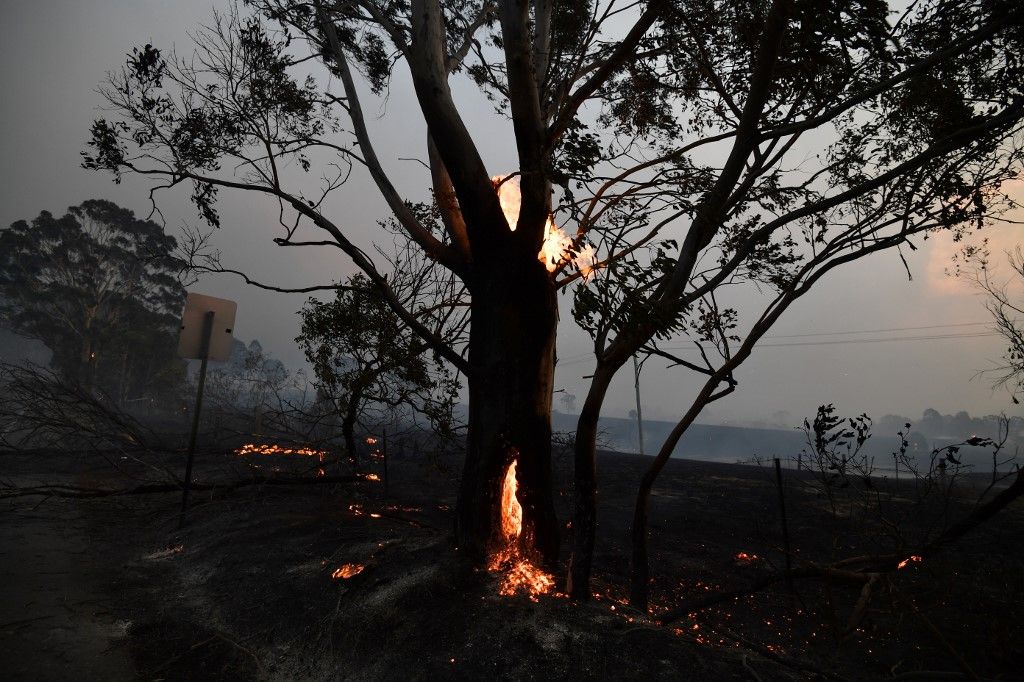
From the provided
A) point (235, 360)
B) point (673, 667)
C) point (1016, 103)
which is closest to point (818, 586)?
point (673, 667)

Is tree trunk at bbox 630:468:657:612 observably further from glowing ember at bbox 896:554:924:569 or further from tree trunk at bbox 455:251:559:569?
glowing ember at bbox 896:554:924:569

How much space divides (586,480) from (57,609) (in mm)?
5511

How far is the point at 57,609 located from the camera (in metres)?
5.04

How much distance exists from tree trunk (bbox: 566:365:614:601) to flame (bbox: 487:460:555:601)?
1.19 ft

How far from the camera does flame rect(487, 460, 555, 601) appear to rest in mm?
5169

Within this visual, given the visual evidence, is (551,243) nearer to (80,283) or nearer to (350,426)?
(350,426)

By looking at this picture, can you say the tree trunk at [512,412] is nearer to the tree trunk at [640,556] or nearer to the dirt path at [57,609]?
the tree trunk at [640,556]

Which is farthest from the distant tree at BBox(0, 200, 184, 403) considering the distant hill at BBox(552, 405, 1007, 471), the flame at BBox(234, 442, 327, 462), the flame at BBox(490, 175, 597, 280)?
the distant hill at BBox(552, 405, 1007, 471)

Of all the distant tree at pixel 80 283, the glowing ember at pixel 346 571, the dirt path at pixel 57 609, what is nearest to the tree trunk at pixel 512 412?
the glowing ember at pixel 346 571

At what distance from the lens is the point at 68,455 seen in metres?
14.0

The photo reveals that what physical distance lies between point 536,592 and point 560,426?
167258mm

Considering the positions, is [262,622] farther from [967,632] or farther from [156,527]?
[967,632]

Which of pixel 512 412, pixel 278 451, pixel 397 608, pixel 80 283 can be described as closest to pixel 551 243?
pixel 512 412

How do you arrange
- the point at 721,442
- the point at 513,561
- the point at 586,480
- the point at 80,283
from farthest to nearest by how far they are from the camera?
the point at 721,442
the point at 80,283
the point at 513,561
the point at 586,480
